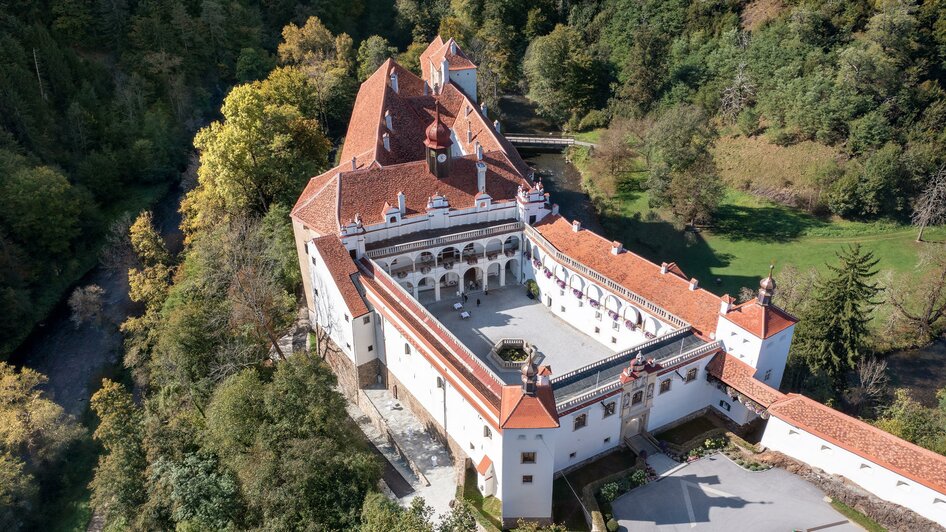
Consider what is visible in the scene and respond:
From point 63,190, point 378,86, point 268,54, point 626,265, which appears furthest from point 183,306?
point 268,54

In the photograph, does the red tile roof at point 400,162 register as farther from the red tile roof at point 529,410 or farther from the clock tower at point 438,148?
the red tile roof at point 529,410

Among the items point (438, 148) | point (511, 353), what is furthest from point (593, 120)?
point (511, 353)

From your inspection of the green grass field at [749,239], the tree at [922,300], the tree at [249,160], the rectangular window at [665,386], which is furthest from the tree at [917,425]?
the tree at [249,160]

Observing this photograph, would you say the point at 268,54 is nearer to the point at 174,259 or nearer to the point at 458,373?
the point at 174,259

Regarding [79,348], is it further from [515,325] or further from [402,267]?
[515,325]

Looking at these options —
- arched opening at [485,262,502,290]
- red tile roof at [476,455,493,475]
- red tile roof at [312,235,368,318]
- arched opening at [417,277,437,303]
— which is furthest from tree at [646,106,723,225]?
red tile roof at [476,455,493,475]
